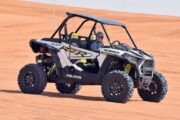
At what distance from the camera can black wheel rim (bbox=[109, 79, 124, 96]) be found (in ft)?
48.2

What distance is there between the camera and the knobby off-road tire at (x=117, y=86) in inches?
571

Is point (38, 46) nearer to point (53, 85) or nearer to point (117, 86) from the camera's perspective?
point (117, 86)

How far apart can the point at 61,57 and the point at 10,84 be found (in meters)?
3.96

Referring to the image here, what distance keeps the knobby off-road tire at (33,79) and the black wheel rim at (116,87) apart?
5.55 feet

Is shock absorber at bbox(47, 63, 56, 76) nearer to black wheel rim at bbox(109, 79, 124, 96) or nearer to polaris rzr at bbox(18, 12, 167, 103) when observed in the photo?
polaris rzr at bbox(18, 12, 167, 103)

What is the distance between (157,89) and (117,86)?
54.9 inches

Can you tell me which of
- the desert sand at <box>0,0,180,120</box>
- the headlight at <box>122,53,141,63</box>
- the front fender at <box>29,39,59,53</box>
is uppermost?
the headlight at <box>122,53,141,63</box>

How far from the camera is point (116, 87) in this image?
14.7 m

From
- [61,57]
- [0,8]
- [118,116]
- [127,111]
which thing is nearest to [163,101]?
[61,57]

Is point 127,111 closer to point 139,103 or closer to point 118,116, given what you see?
point 118,116

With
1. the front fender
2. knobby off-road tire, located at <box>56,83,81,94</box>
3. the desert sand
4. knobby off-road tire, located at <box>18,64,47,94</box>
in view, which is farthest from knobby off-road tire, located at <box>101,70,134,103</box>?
knobby off-road tire, located at <box>56,83,81,94</box>

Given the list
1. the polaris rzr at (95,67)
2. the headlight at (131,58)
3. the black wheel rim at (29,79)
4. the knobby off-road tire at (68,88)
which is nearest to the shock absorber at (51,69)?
the polaris rzr at (95,67)

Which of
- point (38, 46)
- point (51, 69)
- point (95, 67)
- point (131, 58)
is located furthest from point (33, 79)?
point (131, 58)

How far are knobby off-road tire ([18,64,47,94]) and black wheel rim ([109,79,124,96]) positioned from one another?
1693mm
